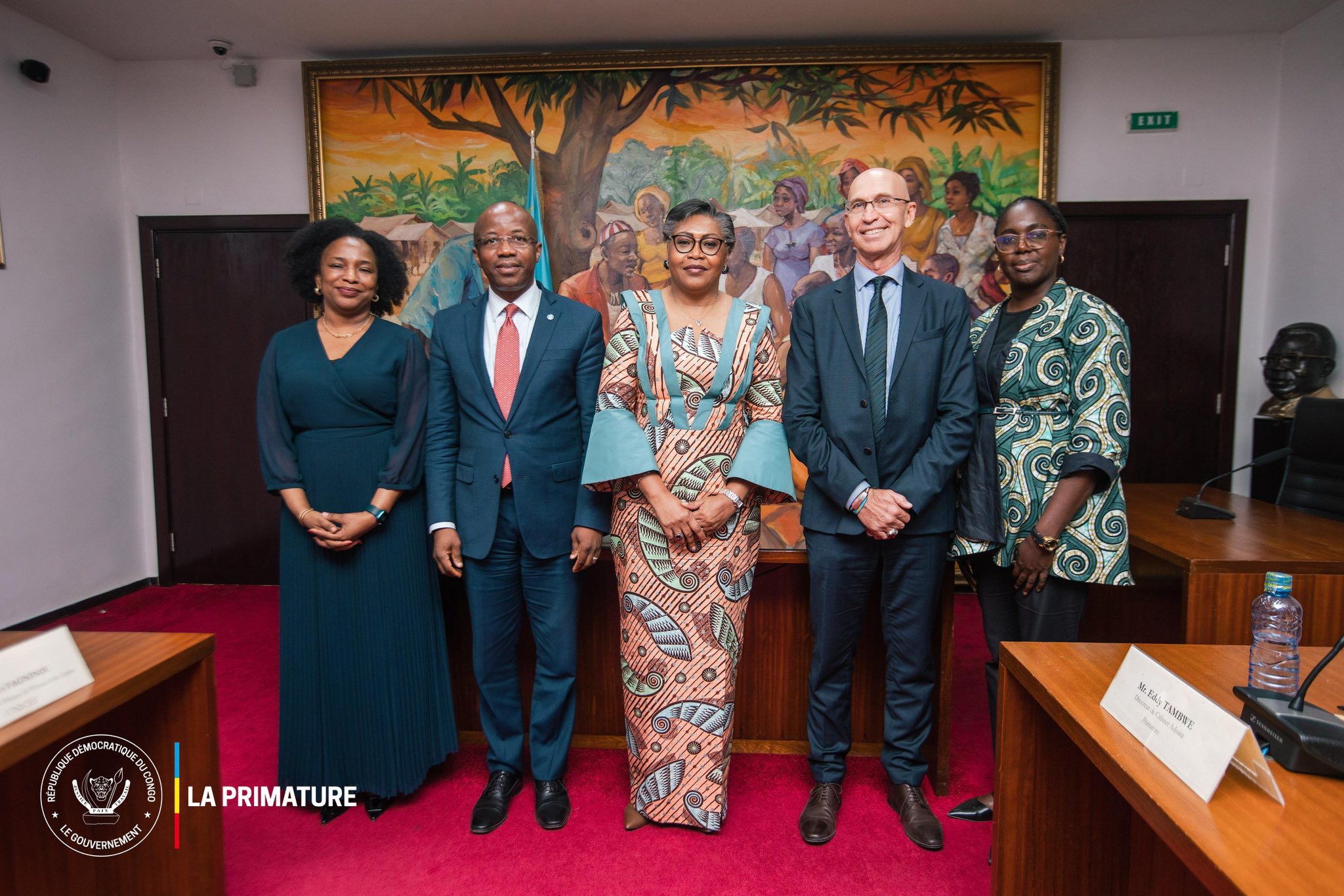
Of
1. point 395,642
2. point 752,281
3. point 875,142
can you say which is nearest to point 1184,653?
point 395,642

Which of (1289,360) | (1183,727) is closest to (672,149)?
(1289,360)

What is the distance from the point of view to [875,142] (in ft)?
14.1

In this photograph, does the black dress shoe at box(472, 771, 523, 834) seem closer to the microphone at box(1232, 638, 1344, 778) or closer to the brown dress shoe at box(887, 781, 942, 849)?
the brown dress shoe at box(887, 781, 942, 849)

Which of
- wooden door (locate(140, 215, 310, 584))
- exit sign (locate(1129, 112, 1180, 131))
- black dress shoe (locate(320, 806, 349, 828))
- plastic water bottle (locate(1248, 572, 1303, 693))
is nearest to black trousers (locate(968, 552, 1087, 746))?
plastic water bottle (locate(1248, 572, 1303, 693))

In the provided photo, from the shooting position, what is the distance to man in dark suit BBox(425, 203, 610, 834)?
2027mm

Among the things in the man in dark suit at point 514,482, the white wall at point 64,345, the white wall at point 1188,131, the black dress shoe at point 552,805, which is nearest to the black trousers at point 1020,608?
the man in dark suit at point 514,482

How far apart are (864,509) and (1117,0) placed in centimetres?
369

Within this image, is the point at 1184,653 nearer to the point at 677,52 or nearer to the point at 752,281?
the point at 752,281

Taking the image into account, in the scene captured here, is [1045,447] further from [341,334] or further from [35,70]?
[35,70]

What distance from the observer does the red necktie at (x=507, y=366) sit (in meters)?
2.04

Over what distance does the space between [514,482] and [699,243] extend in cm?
82

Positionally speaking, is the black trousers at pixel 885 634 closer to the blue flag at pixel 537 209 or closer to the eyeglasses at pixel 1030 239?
the eyeglasses at pixel 1030 239

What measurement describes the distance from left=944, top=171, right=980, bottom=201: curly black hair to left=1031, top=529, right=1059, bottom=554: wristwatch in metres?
3.07

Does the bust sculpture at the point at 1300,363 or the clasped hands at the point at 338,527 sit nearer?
the clasped hands at the point at 338,527
